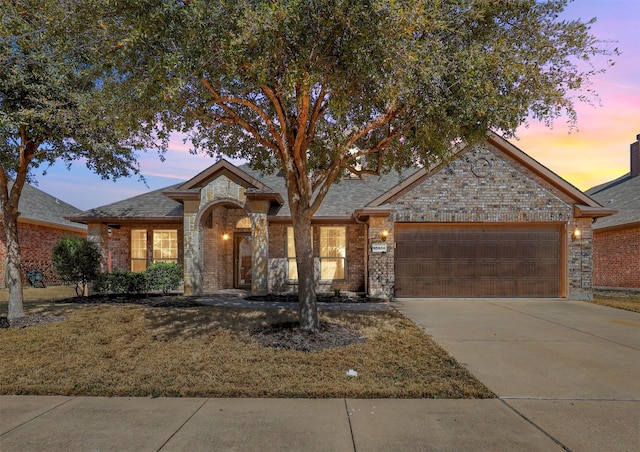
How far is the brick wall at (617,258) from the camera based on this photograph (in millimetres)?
16547

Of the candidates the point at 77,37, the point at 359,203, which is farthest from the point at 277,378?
the point at 359,203

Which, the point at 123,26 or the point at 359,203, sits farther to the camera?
the point at 359,203

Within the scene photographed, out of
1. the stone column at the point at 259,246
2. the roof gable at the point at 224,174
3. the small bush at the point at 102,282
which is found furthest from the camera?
the roof gable at the point at 224,174

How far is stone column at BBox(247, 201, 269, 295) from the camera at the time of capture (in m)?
13.5

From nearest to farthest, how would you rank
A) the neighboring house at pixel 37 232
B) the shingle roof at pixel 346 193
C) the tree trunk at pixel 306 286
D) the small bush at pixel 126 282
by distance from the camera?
1. the tree trunk at pixel 306 286
2. the small bush at pixel 126 282
3. the shingle roof at pixel 346 193
4. the neighboring house at pixel 37 232

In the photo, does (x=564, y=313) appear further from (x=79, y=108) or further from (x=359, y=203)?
(x=79, y=108)

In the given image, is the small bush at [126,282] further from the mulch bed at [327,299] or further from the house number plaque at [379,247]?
the house number plaque at [379,247]

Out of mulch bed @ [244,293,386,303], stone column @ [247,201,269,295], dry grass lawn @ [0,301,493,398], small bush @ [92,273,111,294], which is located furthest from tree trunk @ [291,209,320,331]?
small bush @ [92,273,111,294]

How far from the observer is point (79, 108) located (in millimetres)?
7895

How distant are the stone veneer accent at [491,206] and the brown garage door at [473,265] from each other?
0.57 m

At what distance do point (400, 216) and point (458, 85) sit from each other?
6884 mm

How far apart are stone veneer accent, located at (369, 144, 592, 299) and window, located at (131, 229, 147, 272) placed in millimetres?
9378

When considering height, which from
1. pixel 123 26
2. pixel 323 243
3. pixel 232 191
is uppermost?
pixel 123 26

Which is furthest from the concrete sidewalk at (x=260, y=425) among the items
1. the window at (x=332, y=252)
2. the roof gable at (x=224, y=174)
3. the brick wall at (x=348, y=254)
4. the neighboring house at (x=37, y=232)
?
the neighboring house at (x=37, y=232)
